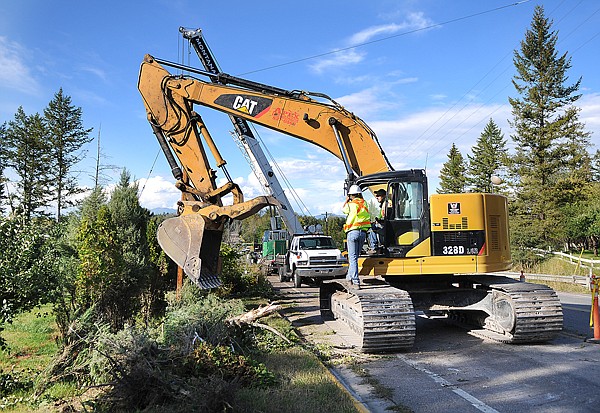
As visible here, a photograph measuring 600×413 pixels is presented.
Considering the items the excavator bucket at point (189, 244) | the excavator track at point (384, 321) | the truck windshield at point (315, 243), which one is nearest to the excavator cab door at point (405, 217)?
the excavator track at point (384, 321)

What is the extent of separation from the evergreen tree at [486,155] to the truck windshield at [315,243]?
31660 millimetres

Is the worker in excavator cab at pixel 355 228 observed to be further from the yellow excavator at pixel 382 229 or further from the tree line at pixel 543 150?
the tree line at pixel 543 150

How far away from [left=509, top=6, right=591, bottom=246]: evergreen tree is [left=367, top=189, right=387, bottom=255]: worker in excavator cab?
99.0 ft

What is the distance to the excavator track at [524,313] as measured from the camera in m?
8.55

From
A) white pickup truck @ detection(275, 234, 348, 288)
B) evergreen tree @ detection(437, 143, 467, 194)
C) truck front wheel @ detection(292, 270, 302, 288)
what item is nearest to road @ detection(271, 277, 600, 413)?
white pickup truck @ detection(275, 234, 348, 288)

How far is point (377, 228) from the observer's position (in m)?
9.53

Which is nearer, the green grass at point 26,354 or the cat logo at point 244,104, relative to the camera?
the green grass at point 26,354

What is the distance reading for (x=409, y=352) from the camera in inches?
340

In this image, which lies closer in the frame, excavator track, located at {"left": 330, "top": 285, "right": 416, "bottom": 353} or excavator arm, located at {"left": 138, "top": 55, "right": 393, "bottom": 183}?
excavator track, located at {"left": 330, "top": 285, "right": 416, "bottom": 353}

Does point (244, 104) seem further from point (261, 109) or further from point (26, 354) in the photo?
point (26, 354)

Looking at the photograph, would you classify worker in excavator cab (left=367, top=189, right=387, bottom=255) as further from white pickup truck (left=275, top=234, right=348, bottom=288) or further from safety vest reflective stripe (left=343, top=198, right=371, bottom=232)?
white pickup truck (left=275, top=234, right=348, bottom=288)

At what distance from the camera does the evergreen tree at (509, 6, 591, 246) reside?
121 feet

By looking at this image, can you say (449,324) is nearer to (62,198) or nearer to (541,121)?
(541,121)

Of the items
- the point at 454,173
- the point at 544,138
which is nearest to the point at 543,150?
the point at 544,138
